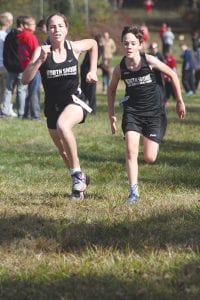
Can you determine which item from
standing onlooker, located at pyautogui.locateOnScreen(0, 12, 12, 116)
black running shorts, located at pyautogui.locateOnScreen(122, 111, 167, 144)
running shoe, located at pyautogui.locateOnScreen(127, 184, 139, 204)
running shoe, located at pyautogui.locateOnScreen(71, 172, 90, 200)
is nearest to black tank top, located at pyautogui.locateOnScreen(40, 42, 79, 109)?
black running shorts, located at pyautogui.locateOnScreen(122, 111, 167, 144)

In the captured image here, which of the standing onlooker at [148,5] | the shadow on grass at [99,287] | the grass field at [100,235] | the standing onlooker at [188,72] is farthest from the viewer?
the standing onlooker at [148,5]

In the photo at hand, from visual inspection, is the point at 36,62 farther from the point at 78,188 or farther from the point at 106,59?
the point at 106,59

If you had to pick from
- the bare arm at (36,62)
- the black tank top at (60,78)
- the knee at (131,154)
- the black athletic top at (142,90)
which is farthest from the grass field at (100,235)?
the bare arm at (36,62)

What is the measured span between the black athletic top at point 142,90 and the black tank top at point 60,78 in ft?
1.67

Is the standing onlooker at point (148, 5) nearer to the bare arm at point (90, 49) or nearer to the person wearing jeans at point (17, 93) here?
the person wearing jeans at point (17, 93)

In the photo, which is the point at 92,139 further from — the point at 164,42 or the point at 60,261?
the point at 164,42

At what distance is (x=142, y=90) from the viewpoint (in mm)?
9008

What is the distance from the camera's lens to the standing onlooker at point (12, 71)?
17.5 meters

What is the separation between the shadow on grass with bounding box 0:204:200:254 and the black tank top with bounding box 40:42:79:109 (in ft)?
5.59

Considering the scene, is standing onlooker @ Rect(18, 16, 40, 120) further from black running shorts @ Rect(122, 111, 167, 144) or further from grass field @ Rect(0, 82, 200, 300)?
black running shorts @ Rect(122, 111, 167, 144)

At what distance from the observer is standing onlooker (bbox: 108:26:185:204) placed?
8758mm

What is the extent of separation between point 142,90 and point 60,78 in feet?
2.73

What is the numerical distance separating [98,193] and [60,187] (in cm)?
86

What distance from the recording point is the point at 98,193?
30.9 feet
